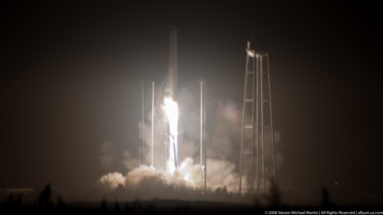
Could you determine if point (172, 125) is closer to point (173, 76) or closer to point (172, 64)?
point (173, 76)

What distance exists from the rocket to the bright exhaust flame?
948 mm

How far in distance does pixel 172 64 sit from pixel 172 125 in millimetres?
5604

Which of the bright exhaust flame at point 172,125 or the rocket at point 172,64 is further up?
the rocket at point 172,64

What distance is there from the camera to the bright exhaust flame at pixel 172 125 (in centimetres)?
4534

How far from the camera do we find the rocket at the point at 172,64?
4516 centimetres

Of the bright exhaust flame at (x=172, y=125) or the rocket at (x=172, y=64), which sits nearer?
the rocket at (x=172, y=64)

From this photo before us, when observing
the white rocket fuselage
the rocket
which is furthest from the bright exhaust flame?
the rocket

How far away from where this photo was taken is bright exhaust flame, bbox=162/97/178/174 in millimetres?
45344

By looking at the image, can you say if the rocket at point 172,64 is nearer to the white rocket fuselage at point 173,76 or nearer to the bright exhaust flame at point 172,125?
the white rocket fuselage at point 173,76

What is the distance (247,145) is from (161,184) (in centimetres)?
1875

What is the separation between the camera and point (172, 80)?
4534 cm

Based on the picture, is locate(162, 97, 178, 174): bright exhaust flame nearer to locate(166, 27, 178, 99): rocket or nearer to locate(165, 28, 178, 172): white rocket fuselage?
locate(165, 28, 178, 172): white rocket fuselage

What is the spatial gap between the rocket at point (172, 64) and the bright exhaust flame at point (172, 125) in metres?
0.95

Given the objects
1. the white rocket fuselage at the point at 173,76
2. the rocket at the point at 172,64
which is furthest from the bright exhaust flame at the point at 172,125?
the rocket at the point at 172,64
